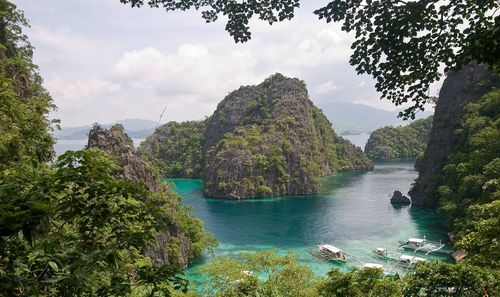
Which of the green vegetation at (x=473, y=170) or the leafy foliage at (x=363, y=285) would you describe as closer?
the leafy foliage at (x=363, y=285)

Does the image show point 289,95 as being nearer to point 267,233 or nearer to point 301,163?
point 301,163

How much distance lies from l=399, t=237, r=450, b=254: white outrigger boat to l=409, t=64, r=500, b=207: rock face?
696 inches

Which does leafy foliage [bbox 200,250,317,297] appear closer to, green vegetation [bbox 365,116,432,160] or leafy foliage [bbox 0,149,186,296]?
leafy foliage [bbox 0,149,186,296]

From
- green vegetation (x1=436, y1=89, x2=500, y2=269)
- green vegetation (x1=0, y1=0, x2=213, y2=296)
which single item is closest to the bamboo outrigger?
green vegetation (x1=436, y1=89, x2=500, y2=269)

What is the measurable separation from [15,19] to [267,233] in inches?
1246

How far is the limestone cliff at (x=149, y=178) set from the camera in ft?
108

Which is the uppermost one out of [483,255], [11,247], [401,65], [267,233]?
[401,65]

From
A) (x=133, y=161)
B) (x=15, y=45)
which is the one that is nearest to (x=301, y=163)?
(x=133, y=161)

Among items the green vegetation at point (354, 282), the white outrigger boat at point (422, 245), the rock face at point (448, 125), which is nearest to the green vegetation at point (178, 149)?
the rock face at point (448, 125)

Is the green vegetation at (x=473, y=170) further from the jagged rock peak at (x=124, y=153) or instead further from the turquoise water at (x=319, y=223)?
the jagged rock peak at (x=124, y=153)

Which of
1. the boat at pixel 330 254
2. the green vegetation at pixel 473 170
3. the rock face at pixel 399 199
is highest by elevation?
the green vegetation at pixel 473 170

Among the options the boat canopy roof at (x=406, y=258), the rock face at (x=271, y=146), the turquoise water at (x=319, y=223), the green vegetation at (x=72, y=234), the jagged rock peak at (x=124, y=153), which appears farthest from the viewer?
the rock face at (x=271, y=146)

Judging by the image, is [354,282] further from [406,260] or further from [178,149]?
[178,149]

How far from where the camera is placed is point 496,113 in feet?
150
